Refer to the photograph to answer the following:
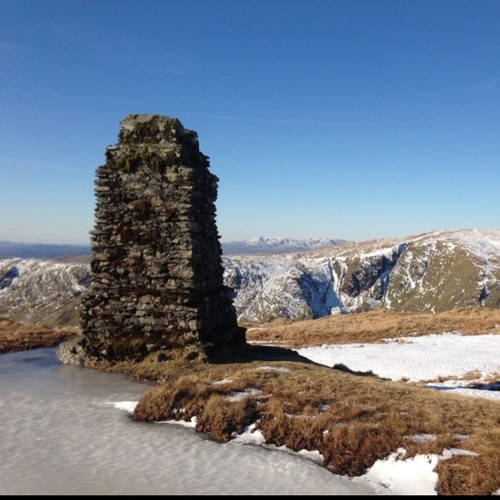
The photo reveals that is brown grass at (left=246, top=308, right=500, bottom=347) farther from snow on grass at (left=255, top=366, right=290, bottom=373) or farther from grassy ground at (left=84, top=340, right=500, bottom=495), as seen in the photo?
grassy ground at (left=84, top=340, right=500, bottom=495)

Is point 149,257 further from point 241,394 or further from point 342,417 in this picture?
point 342,417

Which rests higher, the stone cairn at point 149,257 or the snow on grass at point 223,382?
the stone cairn at point 149,257

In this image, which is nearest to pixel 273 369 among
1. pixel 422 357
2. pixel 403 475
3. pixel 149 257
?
pixel 149 257

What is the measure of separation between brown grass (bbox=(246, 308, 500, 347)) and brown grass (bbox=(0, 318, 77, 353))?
1716 centimetres

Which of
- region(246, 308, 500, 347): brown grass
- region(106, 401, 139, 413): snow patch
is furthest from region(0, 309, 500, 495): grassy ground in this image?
region(246, 308, 500, 347): brown grass

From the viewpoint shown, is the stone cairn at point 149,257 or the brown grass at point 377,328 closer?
the stone cairn at point 149,257

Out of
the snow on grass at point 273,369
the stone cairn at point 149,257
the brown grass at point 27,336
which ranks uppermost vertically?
the stone cairn at point 149,257

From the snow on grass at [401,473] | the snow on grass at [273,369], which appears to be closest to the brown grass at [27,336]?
the snow on grass at [273,369]

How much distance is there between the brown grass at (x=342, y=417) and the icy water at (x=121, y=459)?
50 cm

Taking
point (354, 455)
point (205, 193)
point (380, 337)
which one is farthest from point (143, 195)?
point (380, 337)

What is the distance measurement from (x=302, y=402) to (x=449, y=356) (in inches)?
820

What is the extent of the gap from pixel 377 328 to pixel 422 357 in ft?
46.3

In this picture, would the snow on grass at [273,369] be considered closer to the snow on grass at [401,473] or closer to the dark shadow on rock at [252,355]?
the dark shadow on rock at [252,355]

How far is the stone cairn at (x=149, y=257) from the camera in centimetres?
1549
